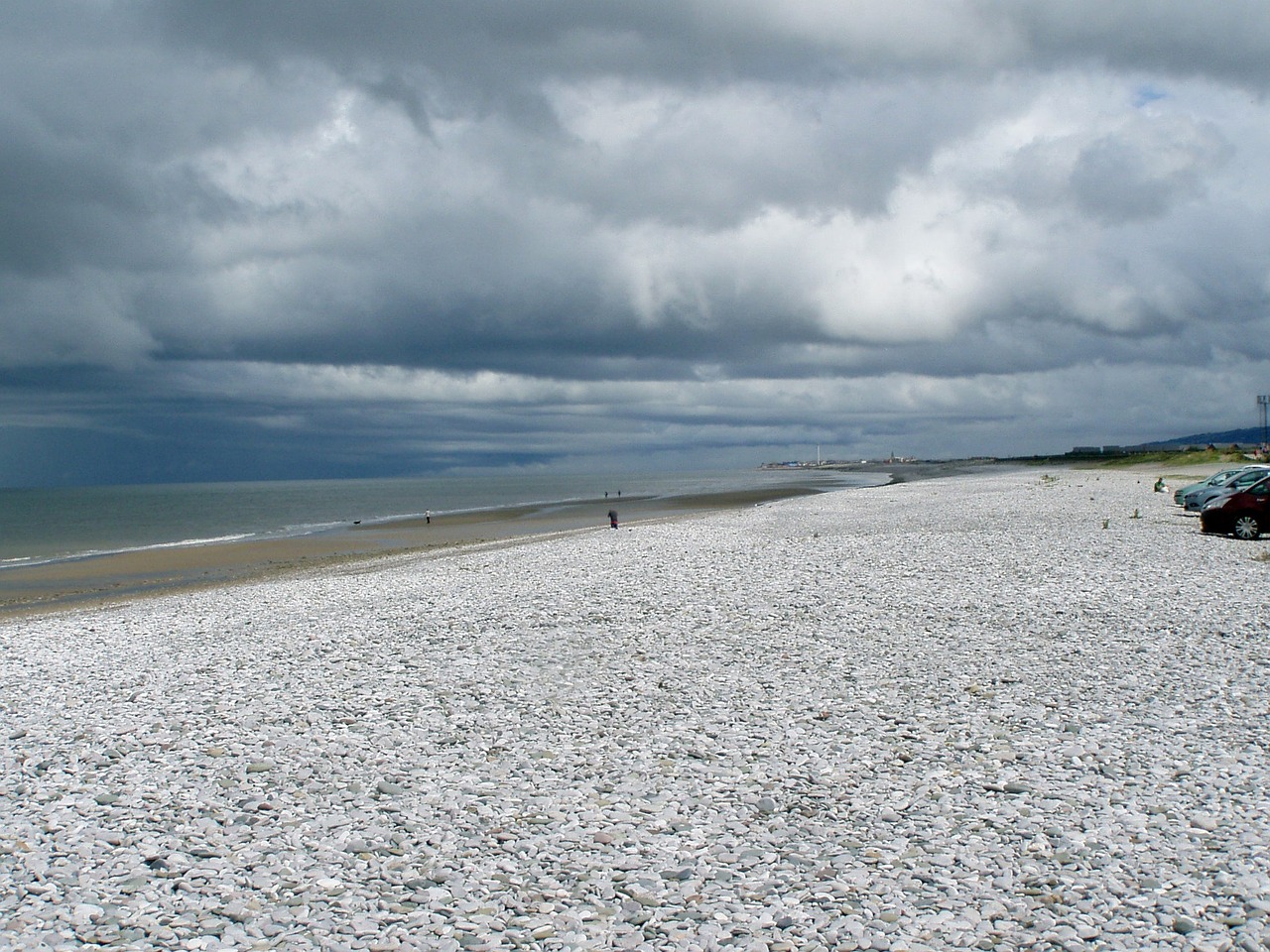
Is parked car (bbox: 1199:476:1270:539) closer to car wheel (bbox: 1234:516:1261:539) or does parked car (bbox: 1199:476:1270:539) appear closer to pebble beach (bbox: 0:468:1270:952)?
car wheel (bbox: 1234:516:1261:539)

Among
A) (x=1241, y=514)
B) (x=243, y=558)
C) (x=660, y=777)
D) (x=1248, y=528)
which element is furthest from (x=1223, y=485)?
(x=243, y=558)

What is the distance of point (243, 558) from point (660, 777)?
37258 mm

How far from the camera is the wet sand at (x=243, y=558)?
31.3m

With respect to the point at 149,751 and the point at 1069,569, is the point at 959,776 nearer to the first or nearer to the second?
→ the point at 149,751

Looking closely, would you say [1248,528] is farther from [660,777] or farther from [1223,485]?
[660,777]

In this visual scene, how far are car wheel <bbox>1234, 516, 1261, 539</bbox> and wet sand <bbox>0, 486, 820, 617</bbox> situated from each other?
2824cm

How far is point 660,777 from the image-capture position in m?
8.54

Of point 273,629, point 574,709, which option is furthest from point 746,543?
point 574,709

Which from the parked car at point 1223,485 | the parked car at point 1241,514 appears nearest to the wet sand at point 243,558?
the parked car at point 1223,485

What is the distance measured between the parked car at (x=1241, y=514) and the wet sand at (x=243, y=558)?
27603 millimetres

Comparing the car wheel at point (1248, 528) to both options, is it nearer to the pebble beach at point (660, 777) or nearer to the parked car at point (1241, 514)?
the parked car at point (1241, 514)

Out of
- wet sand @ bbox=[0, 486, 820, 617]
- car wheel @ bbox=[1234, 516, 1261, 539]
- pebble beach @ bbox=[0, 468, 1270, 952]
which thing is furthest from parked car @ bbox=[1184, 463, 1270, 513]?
wet sand @ bbox=[0, 486, 820, 617]

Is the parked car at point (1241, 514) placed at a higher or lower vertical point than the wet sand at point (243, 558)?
higher

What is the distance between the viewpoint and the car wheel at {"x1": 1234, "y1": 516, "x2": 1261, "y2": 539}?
26.6 metres
